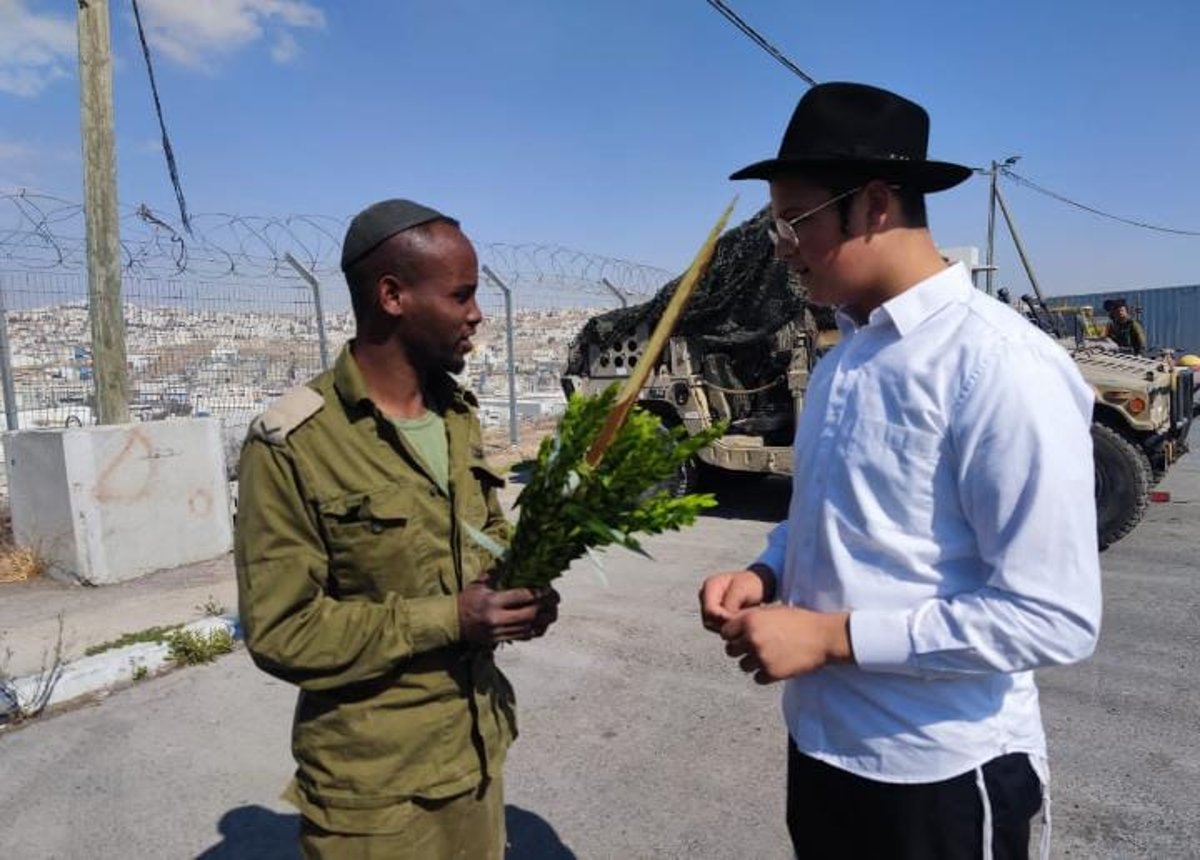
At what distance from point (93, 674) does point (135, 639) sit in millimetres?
452

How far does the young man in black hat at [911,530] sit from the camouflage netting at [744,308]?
603 centimetres

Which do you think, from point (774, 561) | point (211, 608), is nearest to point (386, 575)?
point (774, 561)

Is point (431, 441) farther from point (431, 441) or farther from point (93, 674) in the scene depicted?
point (93, 674)

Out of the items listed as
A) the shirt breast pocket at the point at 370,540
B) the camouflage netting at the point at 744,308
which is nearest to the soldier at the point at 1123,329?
the camouflage netting at the point at 744,308

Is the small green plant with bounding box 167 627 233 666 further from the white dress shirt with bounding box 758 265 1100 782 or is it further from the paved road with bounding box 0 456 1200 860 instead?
the white dress shirt with bounding box 758 265 1100 782

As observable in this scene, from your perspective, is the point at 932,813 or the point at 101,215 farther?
the point at 101,215

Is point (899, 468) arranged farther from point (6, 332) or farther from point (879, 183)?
point (6, 332)

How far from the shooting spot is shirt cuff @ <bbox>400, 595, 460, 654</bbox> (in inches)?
62.5

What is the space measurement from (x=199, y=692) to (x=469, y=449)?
126 inches

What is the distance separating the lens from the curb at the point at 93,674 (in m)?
4.04

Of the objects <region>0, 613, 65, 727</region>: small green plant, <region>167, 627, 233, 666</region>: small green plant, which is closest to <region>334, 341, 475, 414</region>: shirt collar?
<region>0, 613, 65, 727</region>: small green plant

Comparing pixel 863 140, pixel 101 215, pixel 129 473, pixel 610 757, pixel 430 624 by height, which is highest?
pixel 101 215

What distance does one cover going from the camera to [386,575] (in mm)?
1676

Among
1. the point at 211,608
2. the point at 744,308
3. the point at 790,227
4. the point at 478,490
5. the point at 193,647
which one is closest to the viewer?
the point at 790,227
